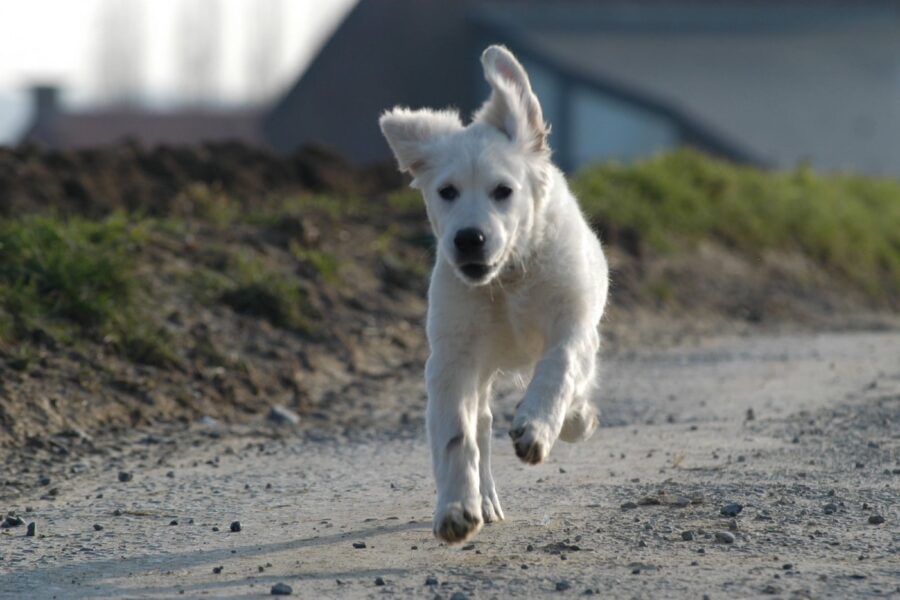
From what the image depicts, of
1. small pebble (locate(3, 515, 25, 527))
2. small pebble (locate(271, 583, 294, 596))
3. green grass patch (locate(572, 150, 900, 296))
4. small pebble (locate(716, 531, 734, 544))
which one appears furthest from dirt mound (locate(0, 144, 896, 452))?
small pebble (locate(716, 531, 734, 544))

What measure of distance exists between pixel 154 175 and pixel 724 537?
317 inches

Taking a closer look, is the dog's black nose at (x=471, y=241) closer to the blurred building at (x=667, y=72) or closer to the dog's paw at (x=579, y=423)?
the dog's paw at (x=579, y=423)

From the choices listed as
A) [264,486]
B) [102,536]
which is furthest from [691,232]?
[102,536]

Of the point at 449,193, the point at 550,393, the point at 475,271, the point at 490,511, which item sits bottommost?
the point at 490,511

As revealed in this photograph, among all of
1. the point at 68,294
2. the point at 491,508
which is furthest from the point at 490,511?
the point at 68,294

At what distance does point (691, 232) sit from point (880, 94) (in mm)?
16531

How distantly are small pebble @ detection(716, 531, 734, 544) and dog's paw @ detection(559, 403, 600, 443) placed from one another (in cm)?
88

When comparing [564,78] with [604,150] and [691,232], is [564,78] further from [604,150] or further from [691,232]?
[691,232]

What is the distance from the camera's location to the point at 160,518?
5.72 metres

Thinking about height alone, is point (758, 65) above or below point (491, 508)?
above

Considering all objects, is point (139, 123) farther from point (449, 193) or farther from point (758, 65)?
point (449, 193)

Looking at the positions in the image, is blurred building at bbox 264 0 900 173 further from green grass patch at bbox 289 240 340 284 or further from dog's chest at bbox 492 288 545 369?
dog's chest at bbox 492 288 545 369

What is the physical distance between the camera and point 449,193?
5602 millimetres

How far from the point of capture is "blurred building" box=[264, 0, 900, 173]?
26.0 m
